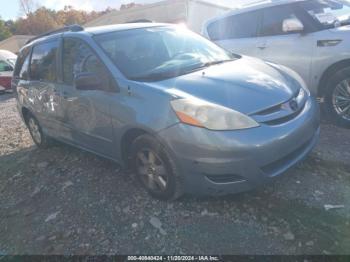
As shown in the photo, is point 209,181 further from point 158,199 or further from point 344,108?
point 344,108

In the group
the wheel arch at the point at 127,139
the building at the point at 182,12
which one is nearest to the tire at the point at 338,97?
the wheel arch at the point at 127,139

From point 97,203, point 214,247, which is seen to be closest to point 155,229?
point 214,247

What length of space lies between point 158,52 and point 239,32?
2.67 metres

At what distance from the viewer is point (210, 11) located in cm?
1658

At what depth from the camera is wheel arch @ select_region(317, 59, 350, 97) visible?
14.7 ft

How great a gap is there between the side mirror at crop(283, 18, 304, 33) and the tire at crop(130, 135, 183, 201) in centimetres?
319

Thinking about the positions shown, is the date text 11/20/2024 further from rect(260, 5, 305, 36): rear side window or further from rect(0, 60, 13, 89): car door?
rect(0, 60, 13, 89): car door

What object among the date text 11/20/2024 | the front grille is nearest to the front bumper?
the front grille

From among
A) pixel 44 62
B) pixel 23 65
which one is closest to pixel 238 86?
pixel 44 62

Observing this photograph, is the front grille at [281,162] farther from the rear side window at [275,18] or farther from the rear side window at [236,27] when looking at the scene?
the rear side window at [236,27]

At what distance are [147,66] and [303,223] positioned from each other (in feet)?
7.03

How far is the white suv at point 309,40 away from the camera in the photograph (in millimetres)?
4539

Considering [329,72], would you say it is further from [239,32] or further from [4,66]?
[4,66]

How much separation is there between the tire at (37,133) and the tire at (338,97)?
167 inches
